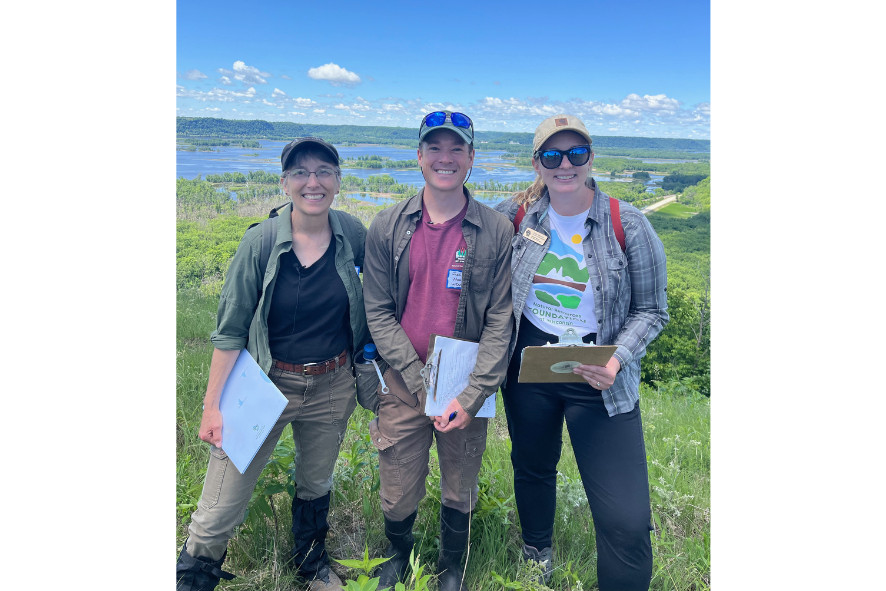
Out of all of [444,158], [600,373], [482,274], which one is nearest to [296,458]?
[482,274]

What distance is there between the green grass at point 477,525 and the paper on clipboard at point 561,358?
0.98m

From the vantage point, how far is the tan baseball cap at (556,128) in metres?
2.27

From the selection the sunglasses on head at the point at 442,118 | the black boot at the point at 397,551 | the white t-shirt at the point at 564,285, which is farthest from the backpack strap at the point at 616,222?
the black boot at the point at 397,551

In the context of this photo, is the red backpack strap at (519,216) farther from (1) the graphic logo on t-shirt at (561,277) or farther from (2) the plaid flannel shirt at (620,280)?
(1) the graphic logo on t-shirt at (561,277)

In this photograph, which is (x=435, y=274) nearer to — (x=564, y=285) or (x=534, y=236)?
(x=534, y=236)

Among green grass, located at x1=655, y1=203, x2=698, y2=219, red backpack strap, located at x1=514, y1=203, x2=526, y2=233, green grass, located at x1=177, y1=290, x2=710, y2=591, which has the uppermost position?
green grass, located at x1=655, y1=203, x2=698, y2=219

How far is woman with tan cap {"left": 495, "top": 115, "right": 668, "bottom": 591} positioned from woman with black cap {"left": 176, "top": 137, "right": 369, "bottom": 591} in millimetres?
862

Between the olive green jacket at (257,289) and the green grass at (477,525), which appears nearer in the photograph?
the olive green jacket at (257,289)

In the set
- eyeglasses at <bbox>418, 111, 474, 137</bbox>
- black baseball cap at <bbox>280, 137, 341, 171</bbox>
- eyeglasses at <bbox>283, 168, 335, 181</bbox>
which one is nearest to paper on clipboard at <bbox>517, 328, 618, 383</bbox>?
eyeglasses at <bbox>418, 111, 474, 137</bbox>

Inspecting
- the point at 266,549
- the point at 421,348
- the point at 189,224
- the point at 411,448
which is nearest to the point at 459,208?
the point at 421,348

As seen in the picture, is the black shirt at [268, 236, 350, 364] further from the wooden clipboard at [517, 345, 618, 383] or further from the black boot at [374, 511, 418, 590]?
the black boot at [374, 511, 418, 590]

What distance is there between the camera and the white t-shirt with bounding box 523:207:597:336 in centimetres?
238

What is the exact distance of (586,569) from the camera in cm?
301

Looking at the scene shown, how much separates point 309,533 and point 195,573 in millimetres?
610
